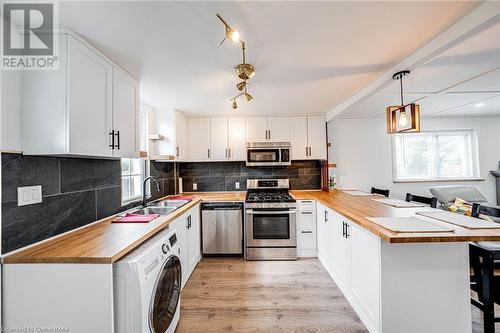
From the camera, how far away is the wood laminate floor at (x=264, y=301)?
183 centimetres

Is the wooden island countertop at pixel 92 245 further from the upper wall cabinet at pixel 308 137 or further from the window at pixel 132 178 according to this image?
the upper wall cabinet at pixel 308 137

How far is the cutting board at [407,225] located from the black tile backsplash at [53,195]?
7.99 ft

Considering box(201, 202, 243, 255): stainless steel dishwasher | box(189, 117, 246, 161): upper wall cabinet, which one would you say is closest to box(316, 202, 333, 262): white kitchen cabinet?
box(201, 202, 243, 255): stainless steel dishwasher

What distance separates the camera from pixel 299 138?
12.0 ft

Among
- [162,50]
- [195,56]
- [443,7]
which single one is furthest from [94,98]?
[443,7]

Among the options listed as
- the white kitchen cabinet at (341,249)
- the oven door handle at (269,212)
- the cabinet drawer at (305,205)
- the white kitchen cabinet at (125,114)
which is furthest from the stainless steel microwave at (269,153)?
the white kitchen cabinet at (125,114)

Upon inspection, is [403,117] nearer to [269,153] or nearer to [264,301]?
[269,153]

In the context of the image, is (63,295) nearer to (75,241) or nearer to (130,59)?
(75,241)

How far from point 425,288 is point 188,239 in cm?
233

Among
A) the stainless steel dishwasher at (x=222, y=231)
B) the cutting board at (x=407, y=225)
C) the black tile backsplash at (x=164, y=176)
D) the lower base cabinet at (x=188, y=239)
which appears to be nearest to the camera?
the cutting board at (x=407, y=225)

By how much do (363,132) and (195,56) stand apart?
3544 millimetres

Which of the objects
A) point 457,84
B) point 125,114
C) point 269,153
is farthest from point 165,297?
point 457,84

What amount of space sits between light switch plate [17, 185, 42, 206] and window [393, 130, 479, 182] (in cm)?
509

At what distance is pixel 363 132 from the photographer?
405 cm
